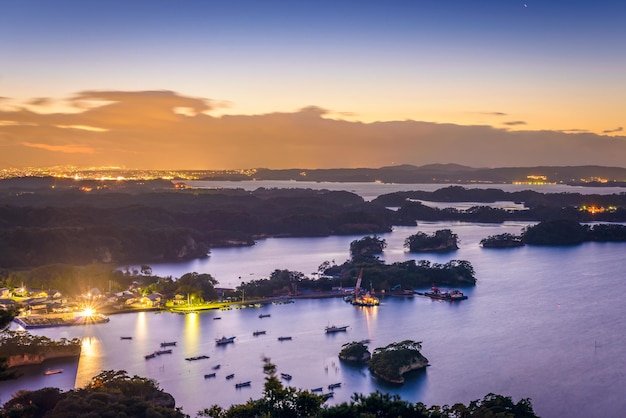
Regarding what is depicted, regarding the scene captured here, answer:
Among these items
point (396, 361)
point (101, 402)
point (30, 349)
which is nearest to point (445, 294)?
point (396, 361)

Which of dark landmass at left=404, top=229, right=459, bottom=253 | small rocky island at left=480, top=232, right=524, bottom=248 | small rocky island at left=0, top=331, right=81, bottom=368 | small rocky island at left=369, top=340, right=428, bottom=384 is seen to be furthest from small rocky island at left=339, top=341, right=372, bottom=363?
small rocky island at left=480, top=232, right=524, bottom=248

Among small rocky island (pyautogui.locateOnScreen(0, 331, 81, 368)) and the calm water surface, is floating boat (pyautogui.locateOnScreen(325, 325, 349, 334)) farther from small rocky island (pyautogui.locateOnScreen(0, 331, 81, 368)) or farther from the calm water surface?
small rocky island (pyautogui.locateOnScreen(0, 331, 81, 368))

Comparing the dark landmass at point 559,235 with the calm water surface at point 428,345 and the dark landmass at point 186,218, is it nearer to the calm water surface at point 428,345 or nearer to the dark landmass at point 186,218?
the dark landmass at point 186,218

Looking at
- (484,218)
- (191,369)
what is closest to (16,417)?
(191,369)

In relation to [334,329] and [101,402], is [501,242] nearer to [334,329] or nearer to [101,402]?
[334,329]

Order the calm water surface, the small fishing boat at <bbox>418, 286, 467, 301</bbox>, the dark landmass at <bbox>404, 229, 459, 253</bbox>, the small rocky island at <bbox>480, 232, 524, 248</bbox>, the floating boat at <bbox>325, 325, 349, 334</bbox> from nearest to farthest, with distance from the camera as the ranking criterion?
the calm water surface < the floating boat at <bbox>325, 325, 349, 334</bbox> < the small fishing boat at <bbox>418, 286, 467, 301</bbox> < the dark landmass at <bbox>404, 229, 459, 253</bbox> < the small rocky island at <bbox>480, 232, 524, 248</bbox>

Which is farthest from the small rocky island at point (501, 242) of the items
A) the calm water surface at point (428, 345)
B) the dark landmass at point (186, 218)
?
the calm water surface at point (428, 345)
